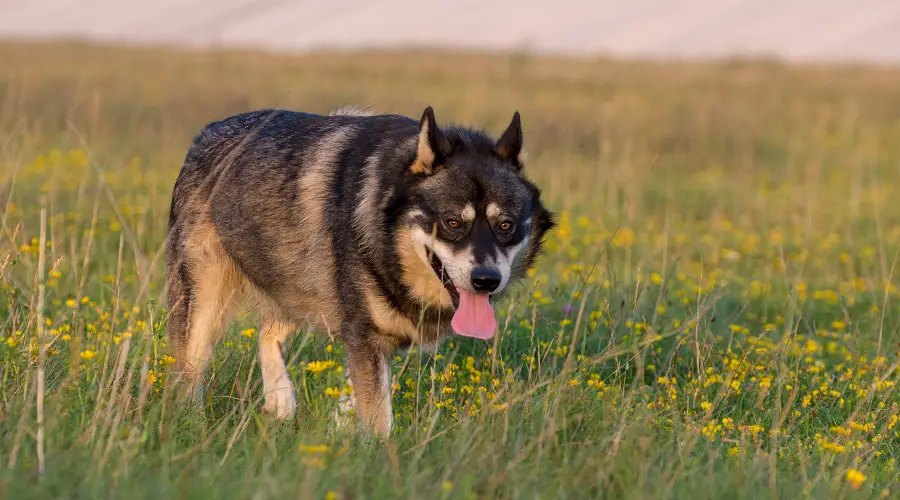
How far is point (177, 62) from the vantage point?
25.2 meters

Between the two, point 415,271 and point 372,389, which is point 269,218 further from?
point 372,389

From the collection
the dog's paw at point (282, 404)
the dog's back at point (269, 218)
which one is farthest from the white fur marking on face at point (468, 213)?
the dog's paw at point (282, 404)

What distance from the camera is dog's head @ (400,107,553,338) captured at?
4133mm

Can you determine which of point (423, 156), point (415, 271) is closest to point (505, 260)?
point (415, 271)

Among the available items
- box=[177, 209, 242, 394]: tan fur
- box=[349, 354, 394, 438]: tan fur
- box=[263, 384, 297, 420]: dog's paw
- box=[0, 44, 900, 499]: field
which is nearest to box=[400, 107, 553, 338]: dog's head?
box=[0, 44, 900, 499]: field

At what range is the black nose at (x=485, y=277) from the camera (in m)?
4.04

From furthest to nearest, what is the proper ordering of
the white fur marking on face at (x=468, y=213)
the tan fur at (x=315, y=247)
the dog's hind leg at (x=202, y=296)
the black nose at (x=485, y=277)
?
the dog's hind leg at (x=202, y=296) → the tan fur at (x=315, y=247) → the white fur marking on face at (x=468, y=213) → the black nose at (x=485, y=277)

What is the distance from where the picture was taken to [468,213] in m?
4.20

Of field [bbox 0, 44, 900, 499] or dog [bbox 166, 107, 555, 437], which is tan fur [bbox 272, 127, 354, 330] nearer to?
dog [bbox 166, 107, 555, 437]

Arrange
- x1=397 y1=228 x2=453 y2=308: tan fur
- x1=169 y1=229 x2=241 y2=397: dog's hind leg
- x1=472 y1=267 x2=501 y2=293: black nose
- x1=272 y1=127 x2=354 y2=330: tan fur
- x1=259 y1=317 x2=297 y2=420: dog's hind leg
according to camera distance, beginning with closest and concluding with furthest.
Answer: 1. x1=472 y1=267 x2=501 y2=293: black nose
2. x1=397 y1=228 x2=453 y2=308: tan fur
3. x1=259 y1=317 x2=297 y2=420: dog's hind leg
4. x1=272 y1=127 x2=354 y2=330: tan fur
5. x1=169 y1=229 x2=241 y2=397: dog's hind leg

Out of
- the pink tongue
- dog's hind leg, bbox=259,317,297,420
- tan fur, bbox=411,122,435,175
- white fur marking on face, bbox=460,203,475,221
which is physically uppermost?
tan fur, bbox=411,122,435,175

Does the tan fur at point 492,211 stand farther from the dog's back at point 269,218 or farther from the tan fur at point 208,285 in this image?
the tan fur at point 208,285

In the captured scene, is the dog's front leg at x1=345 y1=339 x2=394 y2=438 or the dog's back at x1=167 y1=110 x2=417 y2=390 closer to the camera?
the dog's front leg at x1=345 y1=339 x2=394 y2=438

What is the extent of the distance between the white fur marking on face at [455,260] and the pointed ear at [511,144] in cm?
58
